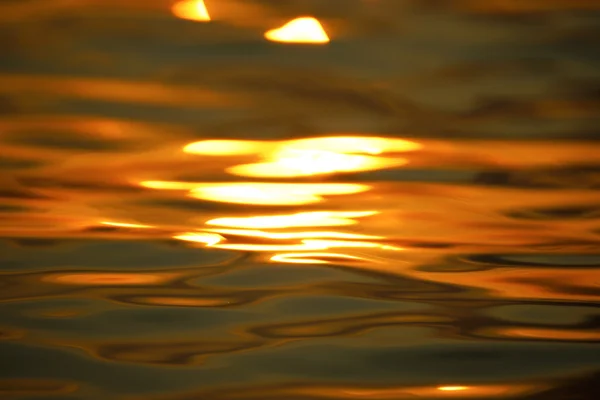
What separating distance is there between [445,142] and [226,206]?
0.32m

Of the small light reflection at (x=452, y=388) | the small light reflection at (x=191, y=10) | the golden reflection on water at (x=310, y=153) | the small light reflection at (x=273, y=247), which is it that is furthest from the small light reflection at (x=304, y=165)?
the small light reflection at (x=452, y=388)

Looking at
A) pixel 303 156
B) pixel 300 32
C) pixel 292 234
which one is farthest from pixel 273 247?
pixel 300 32

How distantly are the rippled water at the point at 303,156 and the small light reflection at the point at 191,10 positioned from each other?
0.04 feet

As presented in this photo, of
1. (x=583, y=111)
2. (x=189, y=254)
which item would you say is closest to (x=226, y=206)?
(x=189, y=254)

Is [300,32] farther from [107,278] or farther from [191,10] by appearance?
[107,278]

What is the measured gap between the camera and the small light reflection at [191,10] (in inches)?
54.2

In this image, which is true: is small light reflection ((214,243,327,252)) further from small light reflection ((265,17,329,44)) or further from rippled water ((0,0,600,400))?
small light reflection ((265,17,329,44))

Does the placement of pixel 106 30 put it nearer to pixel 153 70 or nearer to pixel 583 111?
pixel 153 70

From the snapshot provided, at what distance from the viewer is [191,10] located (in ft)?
4.52

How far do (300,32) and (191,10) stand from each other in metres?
0.16

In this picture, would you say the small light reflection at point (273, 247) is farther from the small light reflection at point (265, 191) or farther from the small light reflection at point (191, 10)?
the small light reflection at point (191, 10)

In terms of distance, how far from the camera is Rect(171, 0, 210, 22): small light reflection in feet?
4.52

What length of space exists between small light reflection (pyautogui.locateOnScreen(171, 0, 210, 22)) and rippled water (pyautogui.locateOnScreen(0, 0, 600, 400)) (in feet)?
0.04

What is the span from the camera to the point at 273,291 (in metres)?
1.28
